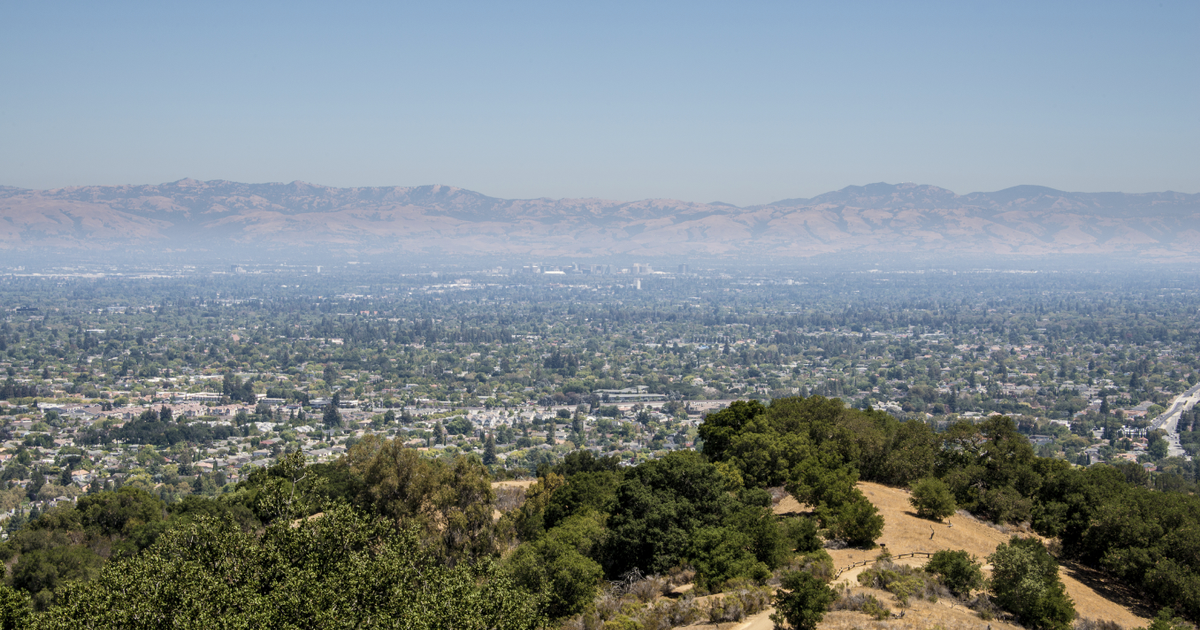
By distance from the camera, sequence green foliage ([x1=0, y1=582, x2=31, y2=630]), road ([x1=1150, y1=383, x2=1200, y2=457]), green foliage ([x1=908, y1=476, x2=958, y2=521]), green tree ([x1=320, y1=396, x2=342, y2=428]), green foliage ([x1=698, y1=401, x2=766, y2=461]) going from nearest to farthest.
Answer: green foliage ([x1=0, y1=582, x2=31, y2=630]) < green foliage ([x1=908, y1=476, x2=958, y2=521]) < green foliage ([x1=698, y1=401, x2=766, y2=461]) < road ([x1=1150, y1=383, x2=1200, y2=457]) < green tree ([x1=320, y1=396, x2=342, y2=428])

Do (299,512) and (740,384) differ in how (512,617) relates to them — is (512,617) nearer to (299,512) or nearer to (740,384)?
(299,512)

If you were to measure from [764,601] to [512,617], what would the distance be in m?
5.83

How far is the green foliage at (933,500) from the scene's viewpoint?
20562mm

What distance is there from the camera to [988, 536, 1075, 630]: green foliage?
14.0 m

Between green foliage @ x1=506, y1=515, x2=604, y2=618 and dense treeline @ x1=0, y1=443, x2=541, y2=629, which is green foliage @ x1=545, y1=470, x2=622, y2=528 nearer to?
green foliage @ x1=506, y1=515, x2=604, y2=618

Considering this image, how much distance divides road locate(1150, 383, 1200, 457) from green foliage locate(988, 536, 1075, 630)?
118 ft

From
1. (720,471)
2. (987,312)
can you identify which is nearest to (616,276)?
(987,312)

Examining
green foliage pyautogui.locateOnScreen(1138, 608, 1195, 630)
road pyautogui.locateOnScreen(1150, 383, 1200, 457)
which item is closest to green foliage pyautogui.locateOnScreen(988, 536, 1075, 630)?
green foliage pyautogui.locateOnScreen(1138, 608, 1195, 630)

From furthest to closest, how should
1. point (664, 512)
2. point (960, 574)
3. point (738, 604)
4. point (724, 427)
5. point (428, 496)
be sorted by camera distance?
point (724, 427) < point (428, 496) < point (664, 512) < point (960, 574) < point (738, 604)

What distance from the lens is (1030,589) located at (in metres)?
14.3

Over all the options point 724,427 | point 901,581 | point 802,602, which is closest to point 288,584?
point 802,602

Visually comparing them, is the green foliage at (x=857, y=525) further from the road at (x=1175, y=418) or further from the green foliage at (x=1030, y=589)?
the road at (x=1175, y=418)

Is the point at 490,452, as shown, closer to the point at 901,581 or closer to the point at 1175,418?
the point at 901,581

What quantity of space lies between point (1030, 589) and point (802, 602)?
164 inches
